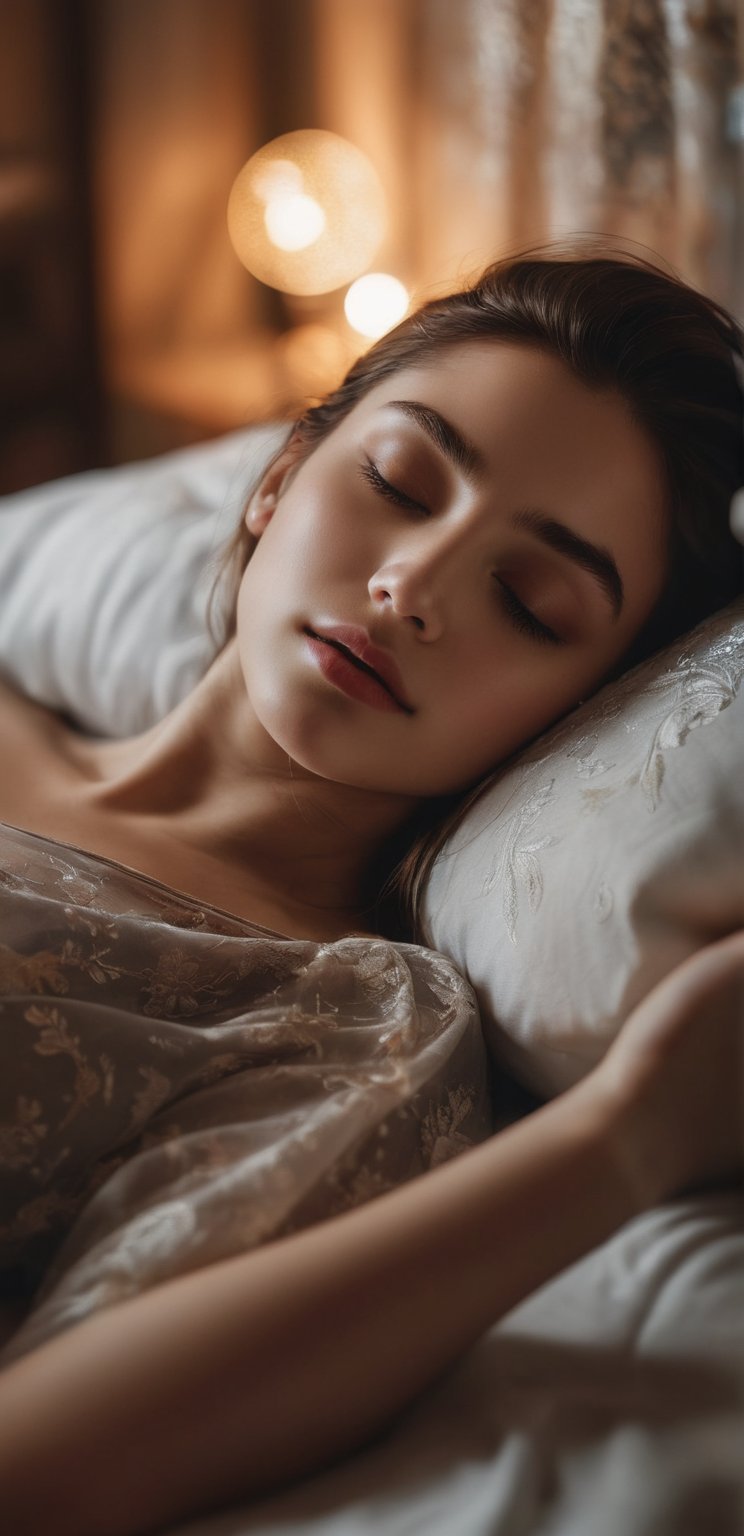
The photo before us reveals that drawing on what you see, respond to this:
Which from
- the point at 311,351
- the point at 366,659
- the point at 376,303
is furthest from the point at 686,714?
the point at 311,351

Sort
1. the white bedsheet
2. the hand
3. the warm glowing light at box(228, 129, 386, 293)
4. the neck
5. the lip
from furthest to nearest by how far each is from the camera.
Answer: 1. the warm glowing light at box(228, 129, 386, 293)
2. the neck
3. the lip
4. the hand
5. the white bedsheet

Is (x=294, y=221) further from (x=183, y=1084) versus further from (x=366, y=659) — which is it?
(x=183, y=1084)

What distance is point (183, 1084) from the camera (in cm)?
65

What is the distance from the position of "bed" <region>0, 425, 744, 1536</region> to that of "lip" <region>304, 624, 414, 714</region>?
0.10 meters

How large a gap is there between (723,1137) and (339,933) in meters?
0.37

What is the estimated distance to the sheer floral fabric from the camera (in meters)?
0.57

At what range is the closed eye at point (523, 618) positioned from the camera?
2.72 ft

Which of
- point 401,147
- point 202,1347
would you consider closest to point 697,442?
point 202,1347

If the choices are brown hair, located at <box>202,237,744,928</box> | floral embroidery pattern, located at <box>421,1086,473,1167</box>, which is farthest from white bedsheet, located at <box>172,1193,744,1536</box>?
brown hair, located at <box>202,237,744,928</box>

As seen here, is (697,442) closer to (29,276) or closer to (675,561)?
(675,561)

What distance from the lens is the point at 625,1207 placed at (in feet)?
1.86

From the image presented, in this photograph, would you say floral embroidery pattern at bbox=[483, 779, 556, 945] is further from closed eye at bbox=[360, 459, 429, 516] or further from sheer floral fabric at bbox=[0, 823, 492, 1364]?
closed eye at bbox=[360, 459, 429, 516]

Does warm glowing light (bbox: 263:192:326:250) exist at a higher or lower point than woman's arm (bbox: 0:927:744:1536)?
higher

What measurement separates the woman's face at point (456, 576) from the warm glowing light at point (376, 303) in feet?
4.08
